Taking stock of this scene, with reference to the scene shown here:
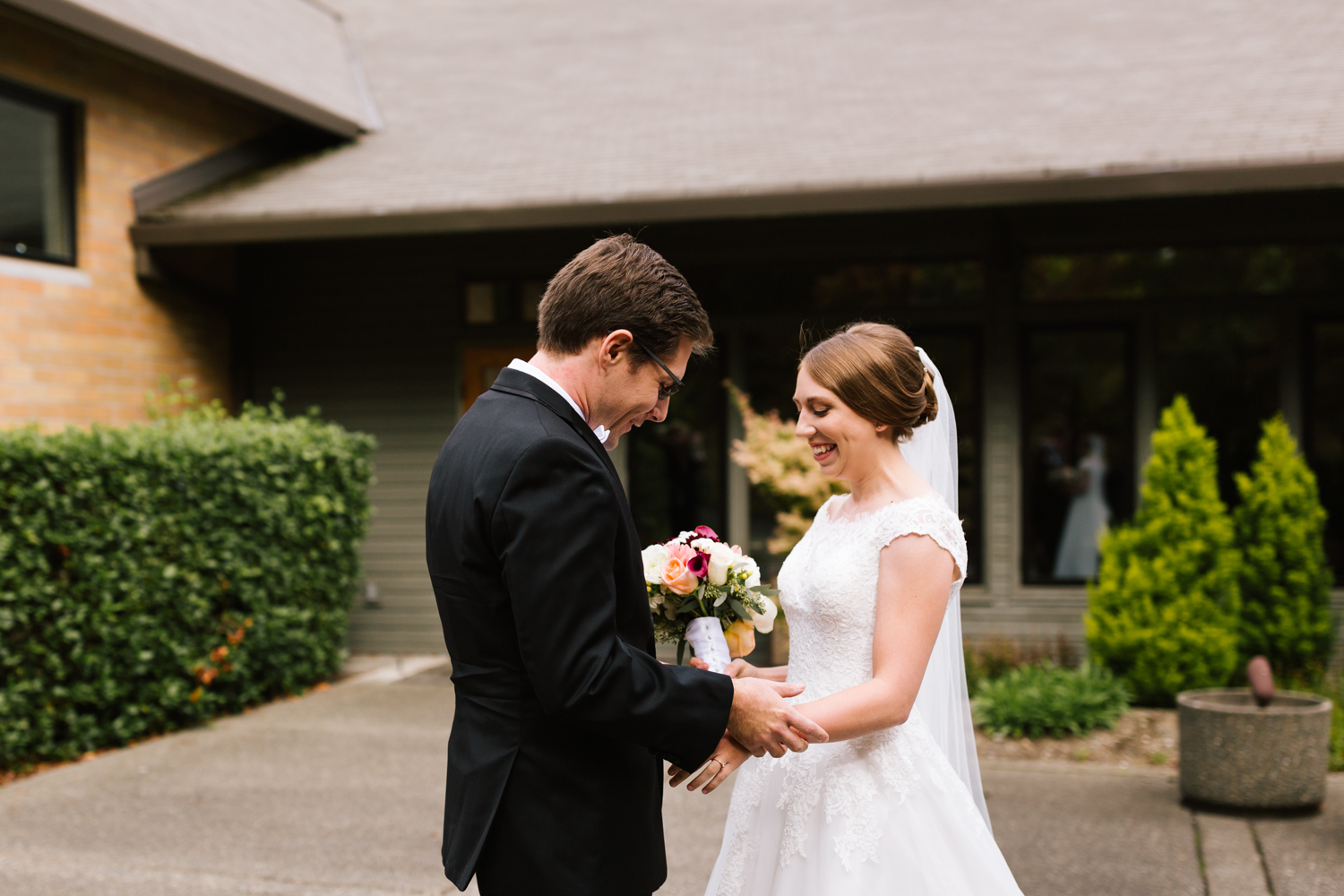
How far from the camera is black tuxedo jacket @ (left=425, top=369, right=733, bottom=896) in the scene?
1888 mm

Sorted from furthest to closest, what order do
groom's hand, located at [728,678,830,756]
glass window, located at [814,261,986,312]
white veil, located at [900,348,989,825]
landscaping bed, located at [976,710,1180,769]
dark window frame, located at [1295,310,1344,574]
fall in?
glass window, located at [814,261,986,312], dark window frame, located at [1295,310,1344,574], landscaping bed, located at [976,710,1180,769], white veil, located at [900,348,989,825], groom's hand, located at [728,678,830,756]

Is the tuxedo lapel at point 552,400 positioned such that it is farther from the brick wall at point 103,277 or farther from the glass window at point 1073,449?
the glass window at point 1073,449

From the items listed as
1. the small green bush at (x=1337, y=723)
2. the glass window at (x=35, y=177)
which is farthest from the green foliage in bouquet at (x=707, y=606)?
the glass window at (x=35, y=177)

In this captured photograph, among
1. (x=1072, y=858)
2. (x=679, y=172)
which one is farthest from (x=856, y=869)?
(x=679, y=172)

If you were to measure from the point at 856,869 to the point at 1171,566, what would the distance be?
4.85m

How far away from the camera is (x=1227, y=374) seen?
26.4 feet

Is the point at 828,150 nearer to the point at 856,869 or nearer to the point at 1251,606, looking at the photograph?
the point at 1251,606

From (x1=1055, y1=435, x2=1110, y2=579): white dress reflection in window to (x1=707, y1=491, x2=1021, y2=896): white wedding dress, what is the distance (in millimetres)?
6048

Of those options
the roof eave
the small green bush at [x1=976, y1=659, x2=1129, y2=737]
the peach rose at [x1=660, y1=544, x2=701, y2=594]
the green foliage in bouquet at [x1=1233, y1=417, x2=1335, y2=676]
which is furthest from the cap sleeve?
the green foliage in bouquet at [x1=1233, y1=417, x2=1335, y2=676]

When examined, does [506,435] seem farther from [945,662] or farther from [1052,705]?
[1052,705]

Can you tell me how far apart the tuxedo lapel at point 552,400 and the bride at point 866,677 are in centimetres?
72

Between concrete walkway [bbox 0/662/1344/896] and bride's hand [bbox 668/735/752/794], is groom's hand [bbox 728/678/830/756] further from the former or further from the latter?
concrete walkway [bbox 0/662/1344/896]

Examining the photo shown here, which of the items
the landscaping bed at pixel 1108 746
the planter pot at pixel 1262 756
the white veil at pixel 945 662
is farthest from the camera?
the landscaping bed at pixel 1108 746

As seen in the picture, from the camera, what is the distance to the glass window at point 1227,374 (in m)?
8.00
